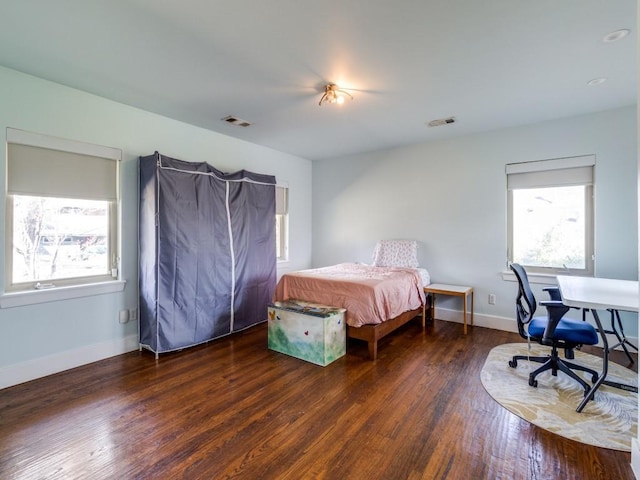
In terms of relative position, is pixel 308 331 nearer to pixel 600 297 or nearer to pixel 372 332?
pixel 372 332

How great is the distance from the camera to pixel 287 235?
527 centimetres

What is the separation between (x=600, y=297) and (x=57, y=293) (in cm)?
440

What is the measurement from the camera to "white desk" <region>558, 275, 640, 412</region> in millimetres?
2008

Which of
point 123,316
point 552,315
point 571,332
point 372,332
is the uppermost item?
point 552,315

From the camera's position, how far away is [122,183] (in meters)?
3.25

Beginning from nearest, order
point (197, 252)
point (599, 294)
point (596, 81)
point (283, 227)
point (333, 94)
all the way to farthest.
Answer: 1. point (599, 294)
2. point (596, 81)
3. point (333, 94)
4. point (197, 252)
5. point (283, 227)

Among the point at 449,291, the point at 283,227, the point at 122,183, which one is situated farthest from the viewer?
the point at 283,227

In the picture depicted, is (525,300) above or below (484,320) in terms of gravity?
above

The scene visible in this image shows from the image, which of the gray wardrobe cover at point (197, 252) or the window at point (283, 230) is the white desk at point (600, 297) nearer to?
the gray wardrobe cover at point (197, 252)

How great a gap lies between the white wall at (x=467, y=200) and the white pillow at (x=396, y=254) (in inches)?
7.3

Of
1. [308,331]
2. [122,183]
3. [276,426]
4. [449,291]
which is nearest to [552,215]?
[449,291]

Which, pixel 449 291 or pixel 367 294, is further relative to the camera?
pixel 449 291

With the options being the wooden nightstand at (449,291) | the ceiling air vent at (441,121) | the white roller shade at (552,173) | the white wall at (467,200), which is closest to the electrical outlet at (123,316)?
the white wall at (467,200)

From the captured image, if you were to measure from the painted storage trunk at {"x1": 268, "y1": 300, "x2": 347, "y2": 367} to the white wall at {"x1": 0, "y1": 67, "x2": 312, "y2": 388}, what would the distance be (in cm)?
157
